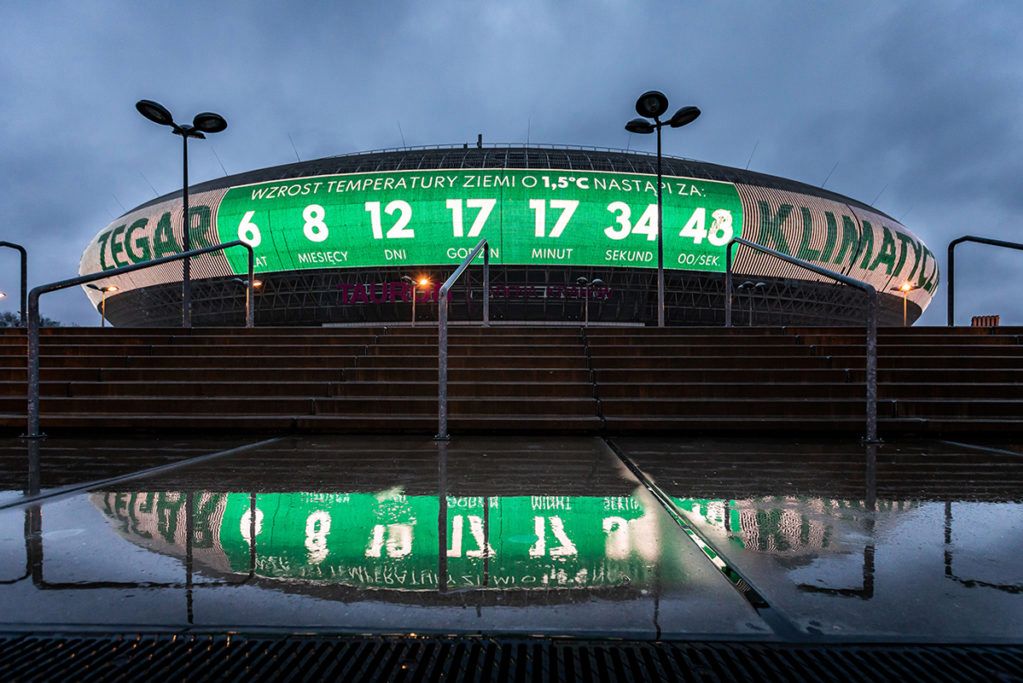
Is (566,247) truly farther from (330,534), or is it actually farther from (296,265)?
(330,534)

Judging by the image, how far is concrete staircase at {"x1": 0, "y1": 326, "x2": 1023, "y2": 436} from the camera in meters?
6.16

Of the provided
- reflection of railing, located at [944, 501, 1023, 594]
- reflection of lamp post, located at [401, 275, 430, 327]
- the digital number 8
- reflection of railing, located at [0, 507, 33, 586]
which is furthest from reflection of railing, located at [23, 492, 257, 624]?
the digital number 8

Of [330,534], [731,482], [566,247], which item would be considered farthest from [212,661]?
[566,247]

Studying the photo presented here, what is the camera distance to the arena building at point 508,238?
27500 millimetres

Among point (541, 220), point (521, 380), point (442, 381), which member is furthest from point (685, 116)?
point (541, 220)

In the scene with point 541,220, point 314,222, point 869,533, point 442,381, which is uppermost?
point 314,222

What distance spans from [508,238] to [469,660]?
26.7m

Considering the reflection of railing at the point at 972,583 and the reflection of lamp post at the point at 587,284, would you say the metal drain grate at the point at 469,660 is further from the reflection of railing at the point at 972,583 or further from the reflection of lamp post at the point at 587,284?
the reflection of lamp post at the point at 587,284

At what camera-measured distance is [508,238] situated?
90.2 feet

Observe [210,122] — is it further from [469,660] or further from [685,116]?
[469,660]

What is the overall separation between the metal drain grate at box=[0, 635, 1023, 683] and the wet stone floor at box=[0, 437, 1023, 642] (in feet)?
0.20

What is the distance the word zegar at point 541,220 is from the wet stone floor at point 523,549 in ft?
78.7

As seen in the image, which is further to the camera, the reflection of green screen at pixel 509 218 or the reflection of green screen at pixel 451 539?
the reflection of green screen at pixel 509 218

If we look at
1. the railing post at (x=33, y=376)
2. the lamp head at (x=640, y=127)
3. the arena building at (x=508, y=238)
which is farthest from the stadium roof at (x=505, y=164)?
the railing post at (x=33, y=376)
